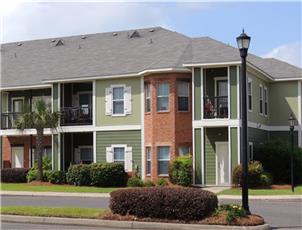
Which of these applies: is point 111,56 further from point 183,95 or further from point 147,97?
point 183,95

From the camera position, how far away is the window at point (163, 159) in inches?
1288

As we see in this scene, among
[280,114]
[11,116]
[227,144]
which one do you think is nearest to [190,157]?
[227,144]

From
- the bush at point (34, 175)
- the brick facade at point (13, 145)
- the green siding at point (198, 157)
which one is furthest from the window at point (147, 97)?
the brick facade at point (13, 145)

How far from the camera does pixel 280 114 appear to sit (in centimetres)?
3788

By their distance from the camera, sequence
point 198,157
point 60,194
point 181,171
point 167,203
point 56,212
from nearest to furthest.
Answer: point 167,203
point 56,212
point 60,194
point 181,171
point 198,157

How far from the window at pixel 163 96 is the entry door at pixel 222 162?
11.8ft

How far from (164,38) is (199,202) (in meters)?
24.0

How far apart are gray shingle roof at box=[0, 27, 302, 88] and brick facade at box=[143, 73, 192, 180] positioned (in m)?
0.81

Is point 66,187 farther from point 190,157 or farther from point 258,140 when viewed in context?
point 258,140

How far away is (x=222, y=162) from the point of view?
105 ft

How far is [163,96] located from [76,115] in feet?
21.2

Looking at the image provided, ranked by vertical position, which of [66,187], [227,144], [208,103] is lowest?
[66,187]

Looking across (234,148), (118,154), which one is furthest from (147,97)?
(234,148)

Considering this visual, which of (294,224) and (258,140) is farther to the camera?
(258,140)
